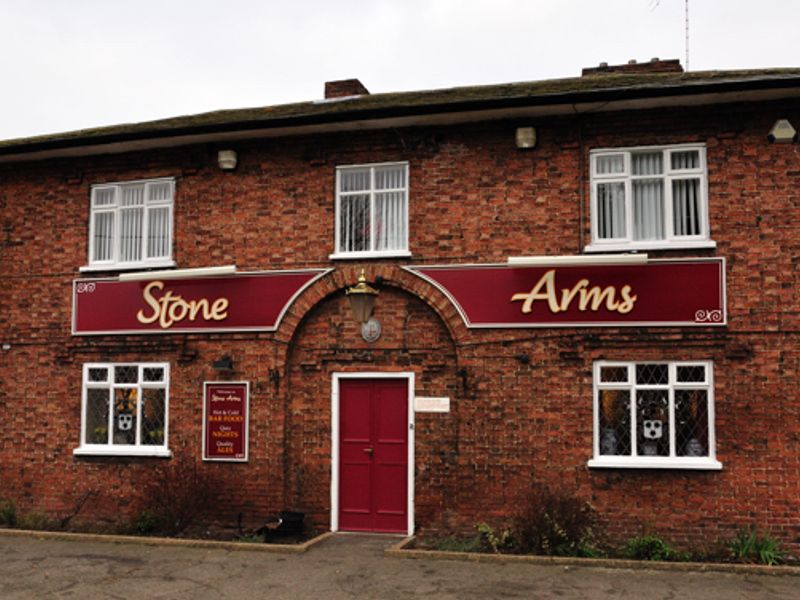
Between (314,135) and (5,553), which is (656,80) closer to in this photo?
(314,135)

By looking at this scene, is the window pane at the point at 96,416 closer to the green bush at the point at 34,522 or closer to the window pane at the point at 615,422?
the green bush at the point at 34,522

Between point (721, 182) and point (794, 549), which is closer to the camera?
point (794, 549)

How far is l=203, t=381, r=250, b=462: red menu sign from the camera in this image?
1334 cm

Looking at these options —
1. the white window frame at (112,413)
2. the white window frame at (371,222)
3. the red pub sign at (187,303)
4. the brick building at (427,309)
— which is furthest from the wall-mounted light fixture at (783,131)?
the white window frame at (112,413)

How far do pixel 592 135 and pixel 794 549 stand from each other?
596 cm

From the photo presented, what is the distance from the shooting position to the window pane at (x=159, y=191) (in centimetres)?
1427

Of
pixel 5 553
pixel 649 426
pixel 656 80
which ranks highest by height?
pixel 656 80

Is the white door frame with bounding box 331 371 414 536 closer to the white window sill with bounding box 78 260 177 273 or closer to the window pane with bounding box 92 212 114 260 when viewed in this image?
the white window sill with bounding box 78 260 177 273

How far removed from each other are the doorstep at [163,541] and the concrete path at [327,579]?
15 cm

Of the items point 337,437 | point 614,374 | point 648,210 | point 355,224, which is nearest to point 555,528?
point 614,374

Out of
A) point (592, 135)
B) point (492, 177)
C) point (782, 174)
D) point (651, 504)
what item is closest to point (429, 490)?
point (651, 504)

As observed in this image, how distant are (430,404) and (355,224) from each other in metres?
2.88

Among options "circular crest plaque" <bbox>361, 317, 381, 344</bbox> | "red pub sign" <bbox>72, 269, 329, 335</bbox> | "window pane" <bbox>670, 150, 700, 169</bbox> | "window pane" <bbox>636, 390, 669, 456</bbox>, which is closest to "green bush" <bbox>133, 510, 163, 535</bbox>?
"red pub sign" <bbox>72, 269, 329, 335</bbox>

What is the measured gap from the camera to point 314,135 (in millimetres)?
13578
